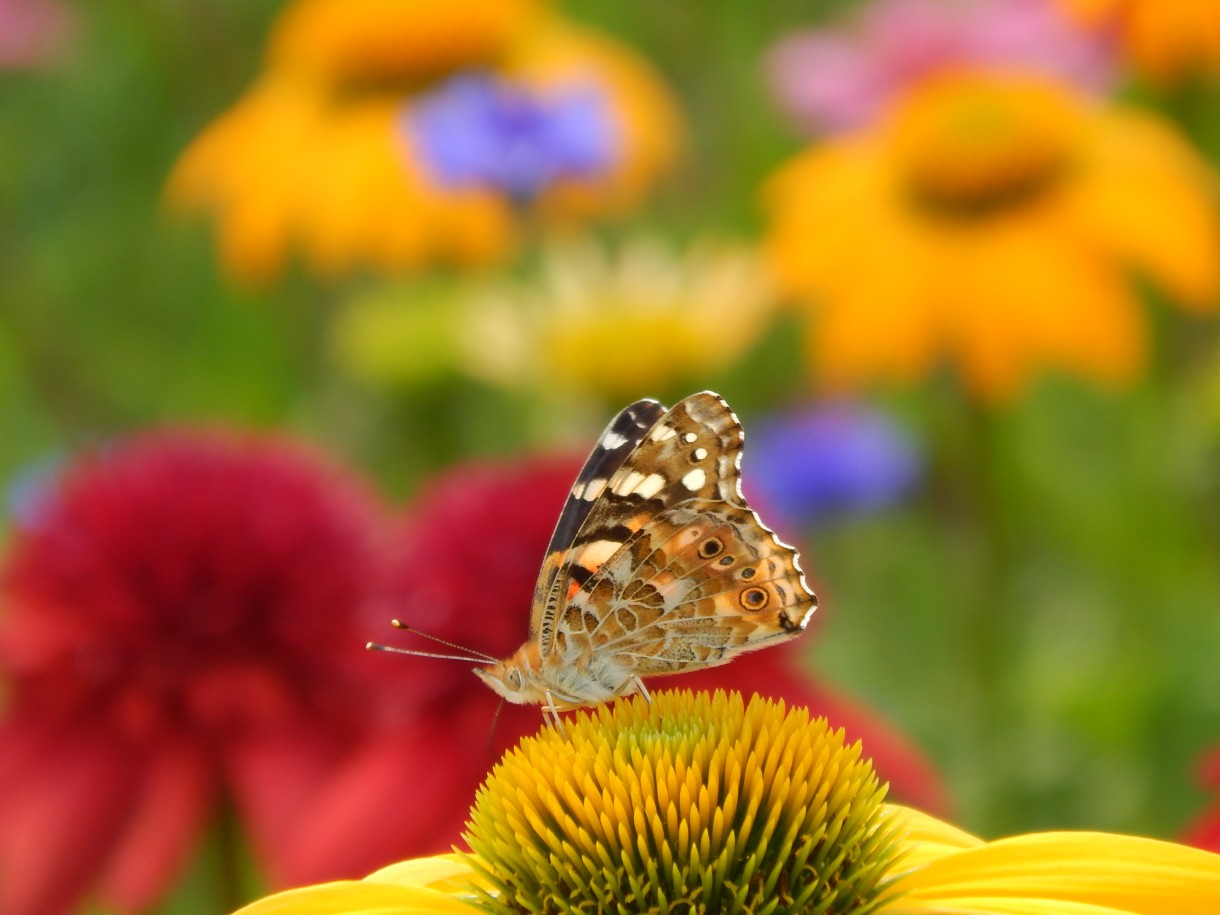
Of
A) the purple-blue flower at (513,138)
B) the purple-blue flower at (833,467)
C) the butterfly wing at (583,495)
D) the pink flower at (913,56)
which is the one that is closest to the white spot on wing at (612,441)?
the butterfly wing at (583,495)

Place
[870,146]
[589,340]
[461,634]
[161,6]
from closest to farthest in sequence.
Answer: [461,634] < [589,340] < [870,146] < [161,6]

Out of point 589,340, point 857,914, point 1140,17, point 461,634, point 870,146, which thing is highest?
point 870,146

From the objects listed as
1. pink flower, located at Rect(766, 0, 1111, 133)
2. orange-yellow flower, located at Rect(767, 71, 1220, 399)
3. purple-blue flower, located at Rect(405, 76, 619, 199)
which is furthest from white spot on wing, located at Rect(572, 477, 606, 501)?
pink flower, located at Rect(766, 0, 1111, 133)

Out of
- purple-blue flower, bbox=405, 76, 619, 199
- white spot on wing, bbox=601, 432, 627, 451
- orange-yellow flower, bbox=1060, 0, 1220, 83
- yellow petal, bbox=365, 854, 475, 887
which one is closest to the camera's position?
yellow petal, bbox=365, 854, 475, 887

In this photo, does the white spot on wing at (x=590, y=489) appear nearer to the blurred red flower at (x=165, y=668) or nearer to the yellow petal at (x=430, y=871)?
the yellow petal at (x=430, y=871)

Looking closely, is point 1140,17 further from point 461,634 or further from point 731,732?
point 731,732

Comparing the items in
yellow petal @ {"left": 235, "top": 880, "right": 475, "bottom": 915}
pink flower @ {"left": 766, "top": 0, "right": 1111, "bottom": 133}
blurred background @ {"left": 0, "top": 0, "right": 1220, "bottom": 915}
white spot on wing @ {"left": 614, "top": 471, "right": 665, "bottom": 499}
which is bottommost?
yellow petal @ {"left": 235, "top": 880, "right": 475, "bottom": 915}

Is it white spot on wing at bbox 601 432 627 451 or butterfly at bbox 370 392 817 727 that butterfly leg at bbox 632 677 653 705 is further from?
white spot on wing at bbox 601 432 627 451

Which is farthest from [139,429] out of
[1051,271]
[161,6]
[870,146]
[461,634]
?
[461,634]

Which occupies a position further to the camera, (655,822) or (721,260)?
(721,260)
